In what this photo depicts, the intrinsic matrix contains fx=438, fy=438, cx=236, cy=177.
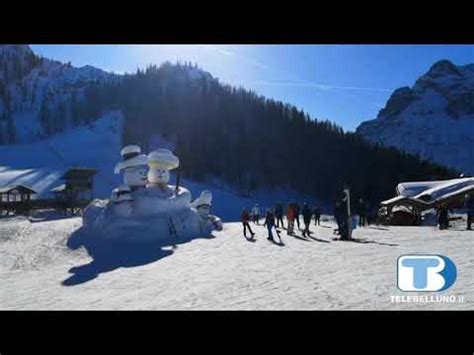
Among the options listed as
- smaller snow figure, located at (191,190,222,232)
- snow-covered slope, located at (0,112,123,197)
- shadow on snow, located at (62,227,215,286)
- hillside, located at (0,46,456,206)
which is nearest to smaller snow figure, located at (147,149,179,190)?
smaller snow figure, located at (191,190,222,232)

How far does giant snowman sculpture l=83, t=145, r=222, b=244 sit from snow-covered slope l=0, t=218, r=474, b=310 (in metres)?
1.24

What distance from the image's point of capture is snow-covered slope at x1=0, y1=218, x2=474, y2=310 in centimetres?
414

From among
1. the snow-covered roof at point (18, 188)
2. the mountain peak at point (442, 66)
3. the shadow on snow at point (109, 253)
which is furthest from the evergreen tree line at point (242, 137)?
the shadow on snow at point (109, 253)

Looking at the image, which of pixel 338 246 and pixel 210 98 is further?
pixel 210 98

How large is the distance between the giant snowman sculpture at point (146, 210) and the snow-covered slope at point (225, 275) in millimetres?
1239

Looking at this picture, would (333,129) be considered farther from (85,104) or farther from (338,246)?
(338,246)

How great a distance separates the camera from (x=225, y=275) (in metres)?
5.64

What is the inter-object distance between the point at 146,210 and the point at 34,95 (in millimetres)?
53402

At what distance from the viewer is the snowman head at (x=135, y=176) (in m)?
12.0

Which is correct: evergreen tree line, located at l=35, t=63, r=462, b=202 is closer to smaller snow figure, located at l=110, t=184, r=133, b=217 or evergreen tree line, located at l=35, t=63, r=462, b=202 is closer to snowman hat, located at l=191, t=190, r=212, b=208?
snowman hat, located at l=191, t=190, r=212, b=208

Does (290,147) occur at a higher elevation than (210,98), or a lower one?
lower
